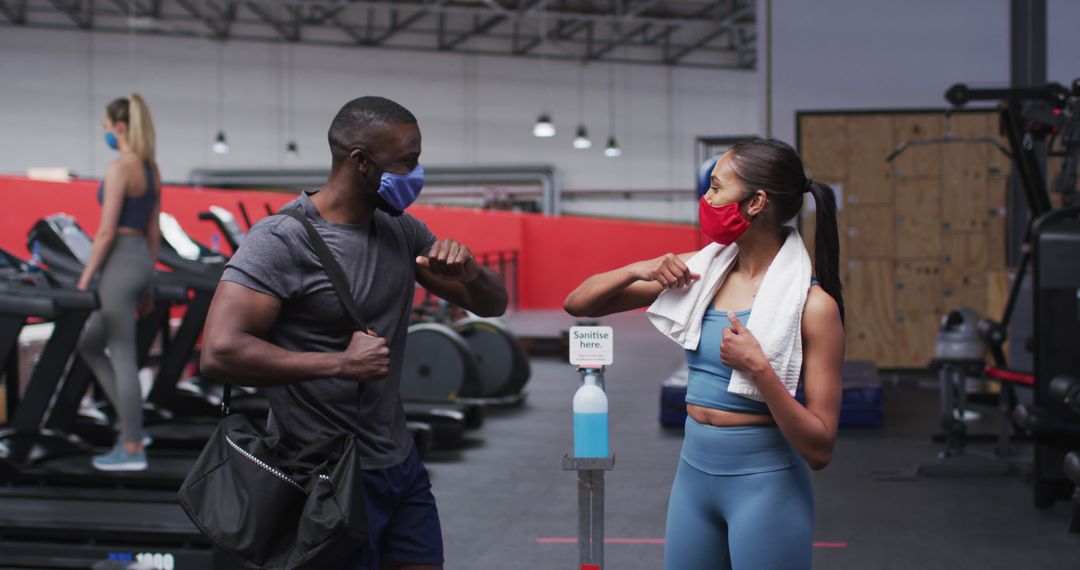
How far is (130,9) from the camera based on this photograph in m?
20.3

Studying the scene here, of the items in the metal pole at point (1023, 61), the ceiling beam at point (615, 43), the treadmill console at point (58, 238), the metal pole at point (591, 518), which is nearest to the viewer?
the metal pole at point (591, 518)

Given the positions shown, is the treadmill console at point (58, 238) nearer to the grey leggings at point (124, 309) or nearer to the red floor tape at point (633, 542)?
the grey leggings at point (124, 309)

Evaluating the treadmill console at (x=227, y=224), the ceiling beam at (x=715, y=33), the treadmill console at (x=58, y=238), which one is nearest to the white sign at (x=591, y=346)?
the treadmill console at (x=58, y=238)

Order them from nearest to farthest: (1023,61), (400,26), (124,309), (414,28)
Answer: (124,309), (1023,61), (400,26), (414,28)

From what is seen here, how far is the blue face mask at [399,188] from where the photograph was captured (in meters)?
1.78

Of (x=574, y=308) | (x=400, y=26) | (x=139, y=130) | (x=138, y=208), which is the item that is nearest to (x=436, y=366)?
(x=138, y=208)

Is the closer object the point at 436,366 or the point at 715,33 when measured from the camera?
the point at 436,366

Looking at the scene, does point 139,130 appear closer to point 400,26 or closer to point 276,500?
point 276,500

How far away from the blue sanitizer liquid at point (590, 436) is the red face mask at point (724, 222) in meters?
0.39

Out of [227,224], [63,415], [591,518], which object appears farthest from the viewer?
[227,224]

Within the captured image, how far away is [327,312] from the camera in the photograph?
1774 mm

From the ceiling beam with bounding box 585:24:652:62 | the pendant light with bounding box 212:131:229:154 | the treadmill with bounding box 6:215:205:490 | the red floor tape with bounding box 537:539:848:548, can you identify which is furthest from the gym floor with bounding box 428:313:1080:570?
the ceiling beam with bounding box 585:24:652:62

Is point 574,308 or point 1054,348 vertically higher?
point 574,308

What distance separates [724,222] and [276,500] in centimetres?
91
